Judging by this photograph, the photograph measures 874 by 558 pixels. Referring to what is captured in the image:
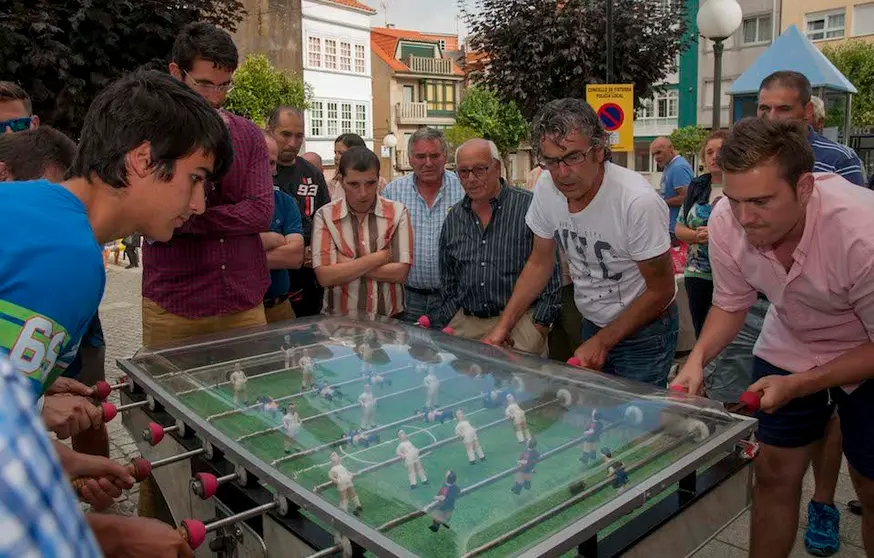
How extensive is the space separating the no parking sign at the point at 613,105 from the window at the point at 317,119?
28783 millimetres

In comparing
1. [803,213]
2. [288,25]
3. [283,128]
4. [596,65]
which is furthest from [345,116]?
[803,213]

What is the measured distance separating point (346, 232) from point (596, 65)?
899 cm

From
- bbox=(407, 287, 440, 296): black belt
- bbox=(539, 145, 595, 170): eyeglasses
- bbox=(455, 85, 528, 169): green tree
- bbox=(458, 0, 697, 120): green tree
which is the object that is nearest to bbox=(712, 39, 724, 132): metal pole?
bbox=(458, 0, 697, 120): green tree

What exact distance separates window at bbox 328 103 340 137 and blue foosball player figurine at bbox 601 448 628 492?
119ft

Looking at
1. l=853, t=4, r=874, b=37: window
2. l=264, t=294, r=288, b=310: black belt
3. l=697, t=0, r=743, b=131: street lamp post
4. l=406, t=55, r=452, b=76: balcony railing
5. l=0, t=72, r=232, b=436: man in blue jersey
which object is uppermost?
l=406, t=55, r=452, b=76: balcony railing

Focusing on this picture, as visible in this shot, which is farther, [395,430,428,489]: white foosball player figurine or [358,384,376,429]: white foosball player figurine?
[358,384,376,429]: white foosball player figurine

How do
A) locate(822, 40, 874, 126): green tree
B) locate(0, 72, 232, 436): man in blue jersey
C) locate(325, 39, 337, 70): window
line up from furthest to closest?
locate(325, 39, 337, 70): window < locate(822, 40, 874, 126): green tree < locate(0, 72, 232, 436): man in blue jersey

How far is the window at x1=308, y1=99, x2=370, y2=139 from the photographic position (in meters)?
36.3

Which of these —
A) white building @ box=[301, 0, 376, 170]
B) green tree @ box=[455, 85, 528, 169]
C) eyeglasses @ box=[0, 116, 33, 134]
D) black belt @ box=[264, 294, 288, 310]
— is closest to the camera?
eyeglasses @ box=[0, 116, 33, 134]

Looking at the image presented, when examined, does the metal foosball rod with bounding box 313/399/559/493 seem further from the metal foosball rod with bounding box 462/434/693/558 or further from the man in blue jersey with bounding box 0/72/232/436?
the man in blue jersey with bounding box 0/72/232/436

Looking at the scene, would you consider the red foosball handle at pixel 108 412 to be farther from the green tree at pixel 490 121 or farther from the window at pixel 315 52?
the green tree at pixel 490 121

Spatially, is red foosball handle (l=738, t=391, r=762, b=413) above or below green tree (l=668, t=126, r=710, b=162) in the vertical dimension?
below

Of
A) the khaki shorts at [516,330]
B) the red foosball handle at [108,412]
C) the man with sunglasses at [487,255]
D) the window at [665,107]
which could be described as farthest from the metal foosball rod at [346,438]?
the window at [665,107]

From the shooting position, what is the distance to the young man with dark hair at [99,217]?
127cm
